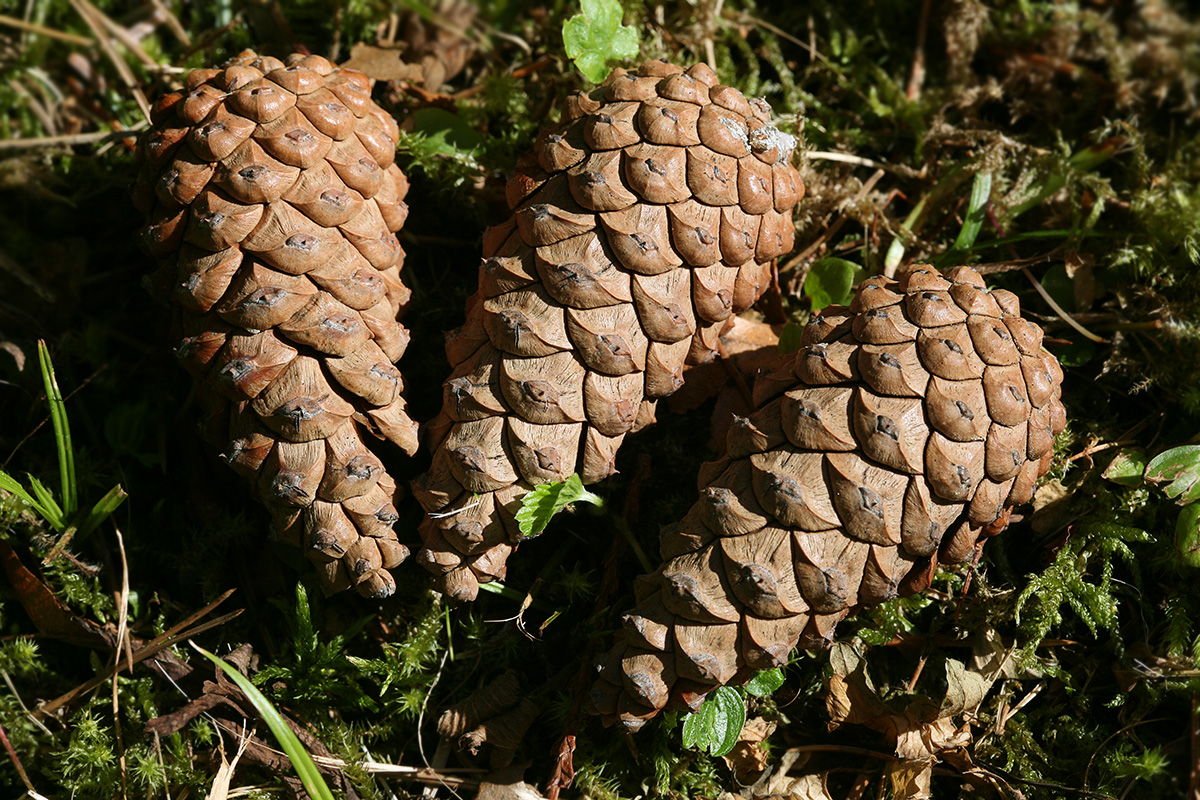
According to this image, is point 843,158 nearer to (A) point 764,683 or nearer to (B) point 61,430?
(A) point 764,683

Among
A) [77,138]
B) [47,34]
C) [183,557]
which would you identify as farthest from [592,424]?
[47,34]

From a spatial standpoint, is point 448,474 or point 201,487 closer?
point 448,474

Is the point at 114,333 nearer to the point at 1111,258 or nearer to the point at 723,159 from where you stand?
the point at 723,159

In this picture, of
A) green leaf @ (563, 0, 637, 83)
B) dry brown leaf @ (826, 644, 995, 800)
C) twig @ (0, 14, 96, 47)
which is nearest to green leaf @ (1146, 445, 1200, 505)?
dry brown leaf @ (826, 644, 995, 800)

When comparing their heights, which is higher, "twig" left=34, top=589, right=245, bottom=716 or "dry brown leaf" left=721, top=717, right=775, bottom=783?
"twig" left=34, top=589, right=245, bottom=716

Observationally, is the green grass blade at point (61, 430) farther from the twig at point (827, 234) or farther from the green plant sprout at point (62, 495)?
the twig at point (827, 234)

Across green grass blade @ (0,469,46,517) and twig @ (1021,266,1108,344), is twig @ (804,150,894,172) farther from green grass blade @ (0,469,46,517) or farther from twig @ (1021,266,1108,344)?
green grass blade @ (0,469,46,517)
